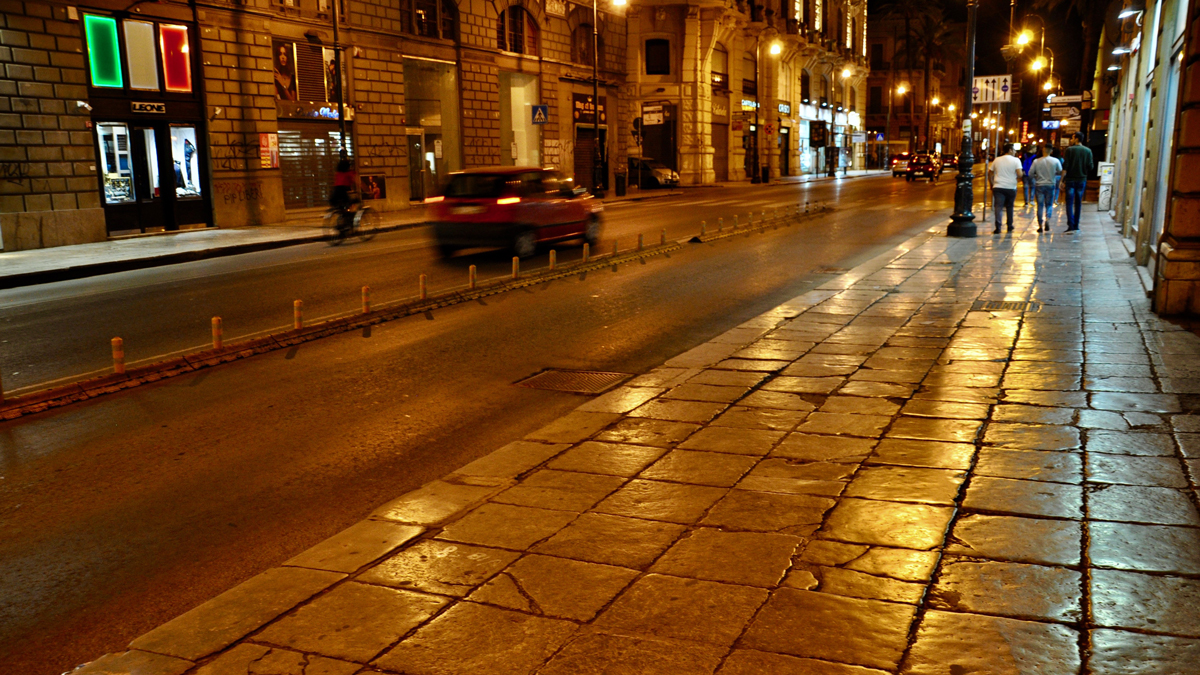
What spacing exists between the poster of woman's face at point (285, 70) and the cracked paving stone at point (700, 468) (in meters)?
25.0

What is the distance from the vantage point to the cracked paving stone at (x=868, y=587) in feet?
12.7

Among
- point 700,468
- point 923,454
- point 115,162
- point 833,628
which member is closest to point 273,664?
point 833,628

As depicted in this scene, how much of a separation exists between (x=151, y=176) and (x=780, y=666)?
81.4 ft

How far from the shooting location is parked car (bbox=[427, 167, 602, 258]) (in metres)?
16.7

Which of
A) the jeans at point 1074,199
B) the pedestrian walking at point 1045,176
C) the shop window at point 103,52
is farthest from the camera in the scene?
the shop window at point 103,52

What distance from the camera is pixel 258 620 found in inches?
150

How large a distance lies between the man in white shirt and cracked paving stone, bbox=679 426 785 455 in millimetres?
14819

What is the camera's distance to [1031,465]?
18.1ft

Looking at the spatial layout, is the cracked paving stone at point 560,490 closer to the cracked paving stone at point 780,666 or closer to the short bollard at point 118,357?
the cracked paving stone at point 780,666

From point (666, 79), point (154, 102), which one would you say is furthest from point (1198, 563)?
point (666, 79)

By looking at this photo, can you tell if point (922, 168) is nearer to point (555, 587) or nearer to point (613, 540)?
point (613, 540)

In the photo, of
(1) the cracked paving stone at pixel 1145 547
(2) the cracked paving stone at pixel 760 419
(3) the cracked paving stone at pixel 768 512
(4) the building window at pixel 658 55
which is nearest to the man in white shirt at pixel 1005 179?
(2) the cracked paving stone at pixel 760 419

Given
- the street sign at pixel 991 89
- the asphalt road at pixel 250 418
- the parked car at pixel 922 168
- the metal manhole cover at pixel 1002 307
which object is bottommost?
the asphalt road at pixel 250 418

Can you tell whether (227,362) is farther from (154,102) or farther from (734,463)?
(154,102)
